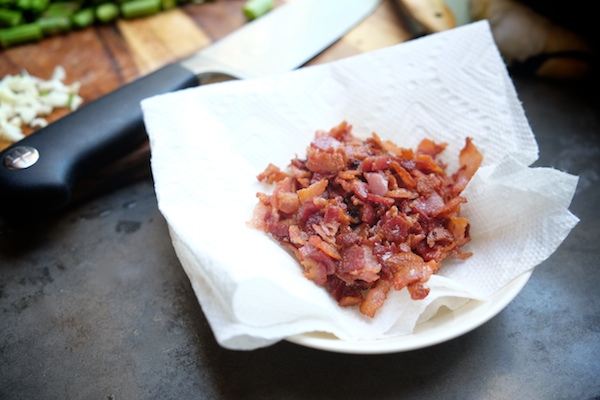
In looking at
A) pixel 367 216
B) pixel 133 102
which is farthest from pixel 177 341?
pixel 133 102

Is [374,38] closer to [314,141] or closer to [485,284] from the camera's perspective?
[314,141]

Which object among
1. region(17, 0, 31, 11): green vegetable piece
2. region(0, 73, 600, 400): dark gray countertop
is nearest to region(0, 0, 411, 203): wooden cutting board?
region(17, 0, 31, 11): green vegetable piece

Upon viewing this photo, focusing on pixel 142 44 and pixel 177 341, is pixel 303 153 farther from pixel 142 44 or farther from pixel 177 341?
pixel 142 44

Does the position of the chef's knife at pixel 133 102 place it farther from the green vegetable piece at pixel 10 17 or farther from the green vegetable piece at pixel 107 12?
the green vegetable piece at pixel 10 17

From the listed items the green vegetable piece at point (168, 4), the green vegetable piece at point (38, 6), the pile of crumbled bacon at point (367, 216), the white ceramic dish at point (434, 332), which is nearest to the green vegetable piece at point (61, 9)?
the green vegetable piece at point (38, 6)

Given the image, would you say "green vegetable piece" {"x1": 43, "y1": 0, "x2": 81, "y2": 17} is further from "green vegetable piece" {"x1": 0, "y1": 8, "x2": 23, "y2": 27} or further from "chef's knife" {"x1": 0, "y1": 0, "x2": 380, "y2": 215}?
"chef's knife" {"x1": 0, "y1": 0, "x2": 380, "y2": 215}
